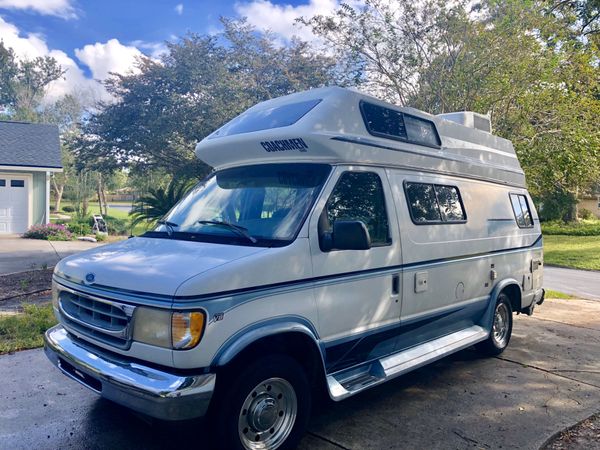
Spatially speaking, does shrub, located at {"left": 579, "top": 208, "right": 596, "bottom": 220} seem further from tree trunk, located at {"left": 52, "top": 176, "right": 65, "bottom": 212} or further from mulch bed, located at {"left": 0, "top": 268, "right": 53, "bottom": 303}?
tree trunk, located at {"left": 52, "top": 176, "right": 65, "bottom": 212}

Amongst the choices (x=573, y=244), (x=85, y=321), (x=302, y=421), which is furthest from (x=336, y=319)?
(x=573, y=244)

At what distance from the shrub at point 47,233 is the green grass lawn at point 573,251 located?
64.5 feet

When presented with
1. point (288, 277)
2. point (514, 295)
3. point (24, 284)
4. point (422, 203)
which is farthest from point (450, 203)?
point (24, 284)

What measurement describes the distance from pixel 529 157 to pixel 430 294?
286 inches

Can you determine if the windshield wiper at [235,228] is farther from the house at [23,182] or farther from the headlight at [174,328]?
the house at [23,182]

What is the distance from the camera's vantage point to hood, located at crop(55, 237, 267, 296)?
314cm

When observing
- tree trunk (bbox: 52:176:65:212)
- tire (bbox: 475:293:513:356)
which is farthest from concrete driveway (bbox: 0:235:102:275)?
tree trunk (bbox: 52:176:65:212)

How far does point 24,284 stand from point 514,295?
846 centimetres

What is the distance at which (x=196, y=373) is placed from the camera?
3045mm

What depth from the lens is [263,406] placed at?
344 cm

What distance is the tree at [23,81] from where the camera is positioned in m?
47.7

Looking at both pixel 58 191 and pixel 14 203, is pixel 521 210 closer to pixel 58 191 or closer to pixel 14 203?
pixel 14 203

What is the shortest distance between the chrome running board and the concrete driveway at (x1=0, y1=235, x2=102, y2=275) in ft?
31.4

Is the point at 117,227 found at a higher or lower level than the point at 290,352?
lower
